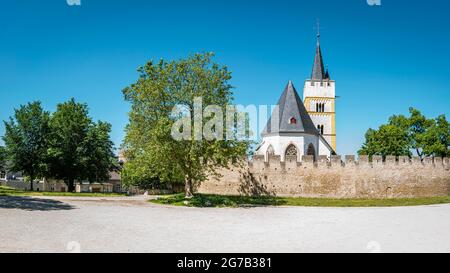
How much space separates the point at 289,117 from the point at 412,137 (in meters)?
21.6

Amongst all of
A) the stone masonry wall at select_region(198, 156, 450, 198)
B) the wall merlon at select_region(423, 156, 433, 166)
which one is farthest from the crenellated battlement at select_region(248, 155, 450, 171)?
the wall merlon at select_region(423, 156, 433, 166)

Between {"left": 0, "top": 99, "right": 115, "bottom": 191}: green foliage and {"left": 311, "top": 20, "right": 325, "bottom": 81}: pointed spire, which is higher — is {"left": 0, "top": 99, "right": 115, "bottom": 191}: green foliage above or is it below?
below

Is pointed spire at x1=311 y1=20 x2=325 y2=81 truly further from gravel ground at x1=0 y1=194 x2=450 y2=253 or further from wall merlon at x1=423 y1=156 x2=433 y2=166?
gravel ground at x1=0 y1=194 x2=450 y2=253

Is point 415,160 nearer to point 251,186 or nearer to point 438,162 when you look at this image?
point 438,162

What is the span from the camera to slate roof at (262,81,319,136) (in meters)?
47.7

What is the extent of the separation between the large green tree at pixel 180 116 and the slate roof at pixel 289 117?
2048cm

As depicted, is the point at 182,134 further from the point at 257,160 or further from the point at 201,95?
the point at 257,160

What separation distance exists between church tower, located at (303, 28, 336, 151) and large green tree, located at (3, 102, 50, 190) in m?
44.6

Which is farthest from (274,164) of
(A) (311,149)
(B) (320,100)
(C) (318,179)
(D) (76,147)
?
(B) (320,100)

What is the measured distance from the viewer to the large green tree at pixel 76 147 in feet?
148

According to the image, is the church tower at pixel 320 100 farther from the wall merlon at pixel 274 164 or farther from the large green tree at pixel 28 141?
the large green tree at pixel 28 141

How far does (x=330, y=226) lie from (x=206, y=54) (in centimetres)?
1673

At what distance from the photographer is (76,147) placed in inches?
1811
